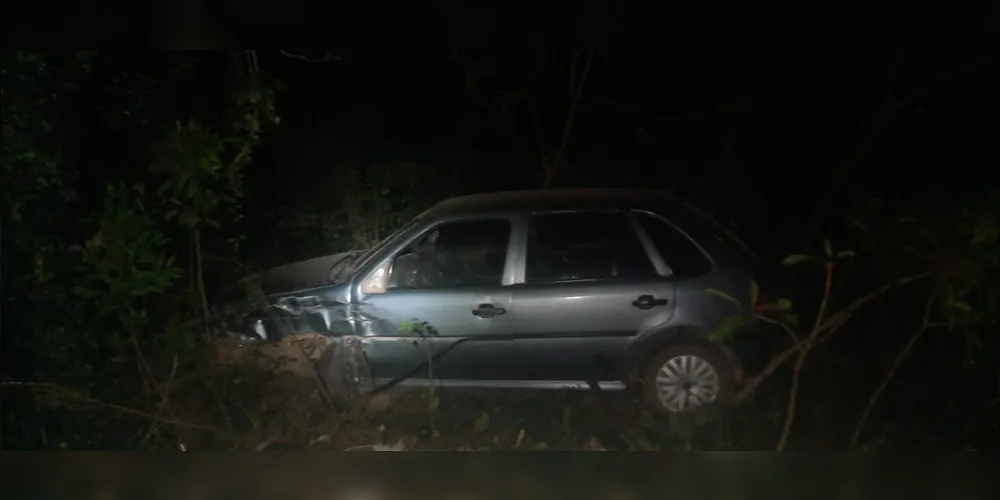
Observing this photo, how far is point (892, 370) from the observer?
2.14m

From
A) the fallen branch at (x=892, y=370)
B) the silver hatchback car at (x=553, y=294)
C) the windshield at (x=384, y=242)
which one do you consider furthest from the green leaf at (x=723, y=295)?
Answer: the windshield at (x=384, y=242)

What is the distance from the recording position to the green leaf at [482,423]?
7.00ft

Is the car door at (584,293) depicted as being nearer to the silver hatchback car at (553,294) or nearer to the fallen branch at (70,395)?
the silver hatchback car at (553,294)

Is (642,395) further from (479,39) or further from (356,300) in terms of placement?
(479,39)

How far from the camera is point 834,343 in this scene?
2.14 m

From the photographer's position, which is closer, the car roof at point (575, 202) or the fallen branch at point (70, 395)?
the car roof at point (575, 202)

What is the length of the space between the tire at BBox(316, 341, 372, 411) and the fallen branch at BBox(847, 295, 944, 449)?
3.87 feet

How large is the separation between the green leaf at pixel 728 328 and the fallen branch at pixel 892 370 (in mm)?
→ 373

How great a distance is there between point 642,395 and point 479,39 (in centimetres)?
93

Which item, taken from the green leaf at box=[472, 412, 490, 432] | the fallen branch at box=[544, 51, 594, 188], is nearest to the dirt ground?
the green leaf at box=[472, 412, 490, 432]

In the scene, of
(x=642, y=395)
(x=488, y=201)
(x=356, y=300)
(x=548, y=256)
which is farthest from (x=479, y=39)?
(x=642, y=395)

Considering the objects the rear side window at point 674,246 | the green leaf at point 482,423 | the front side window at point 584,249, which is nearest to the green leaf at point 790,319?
the rear side window at point 674,246

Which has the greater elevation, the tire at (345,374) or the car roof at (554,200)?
the car roof at (554,200)

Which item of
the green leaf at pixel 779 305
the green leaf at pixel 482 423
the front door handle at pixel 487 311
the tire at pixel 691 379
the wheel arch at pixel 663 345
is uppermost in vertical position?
the front door handle at pixel 487 311
